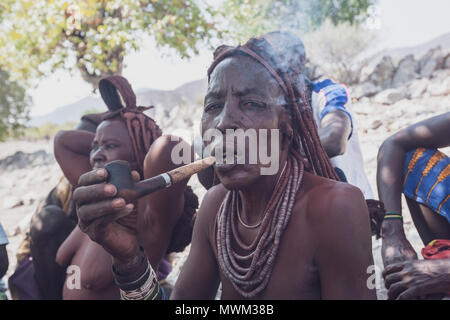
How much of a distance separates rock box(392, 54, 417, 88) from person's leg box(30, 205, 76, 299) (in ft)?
43.1

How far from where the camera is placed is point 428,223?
78.7 inches

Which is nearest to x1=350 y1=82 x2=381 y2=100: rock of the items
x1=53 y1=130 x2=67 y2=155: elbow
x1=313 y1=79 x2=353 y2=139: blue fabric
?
x1=313 y1=79 x2=353 y2=139: blue fabric

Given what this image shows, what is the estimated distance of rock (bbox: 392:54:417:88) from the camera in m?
13.7

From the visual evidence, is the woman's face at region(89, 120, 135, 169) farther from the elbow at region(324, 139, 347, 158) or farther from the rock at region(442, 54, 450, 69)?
the rock at region(442, 54, 450, 69)

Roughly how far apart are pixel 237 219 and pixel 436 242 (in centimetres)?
93

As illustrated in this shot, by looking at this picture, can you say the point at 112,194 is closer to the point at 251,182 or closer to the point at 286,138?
the point at 251,182

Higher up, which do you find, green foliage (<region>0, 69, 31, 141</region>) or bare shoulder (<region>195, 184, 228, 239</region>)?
green foliage (<region>0, 69, 31, 141</region>)

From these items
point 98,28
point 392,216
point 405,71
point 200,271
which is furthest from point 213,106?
point 405,71

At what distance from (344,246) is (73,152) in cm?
271

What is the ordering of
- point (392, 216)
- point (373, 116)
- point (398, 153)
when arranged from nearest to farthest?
point (392, 216) → point (398, 153) → point (373, 116)

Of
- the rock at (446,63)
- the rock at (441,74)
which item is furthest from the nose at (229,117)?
the rock at (446,63)

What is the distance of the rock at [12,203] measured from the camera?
30.1ft

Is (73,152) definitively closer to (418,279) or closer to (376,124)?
(418,279)

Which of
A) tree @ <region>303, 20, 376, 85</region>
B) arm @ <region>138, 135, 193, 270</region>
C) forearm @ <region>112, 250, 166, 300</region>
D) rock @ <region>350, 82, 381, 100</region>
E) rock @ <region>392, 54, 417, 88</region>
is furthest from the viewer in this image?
tree @ <region>303, 20, 376, 85</region>
